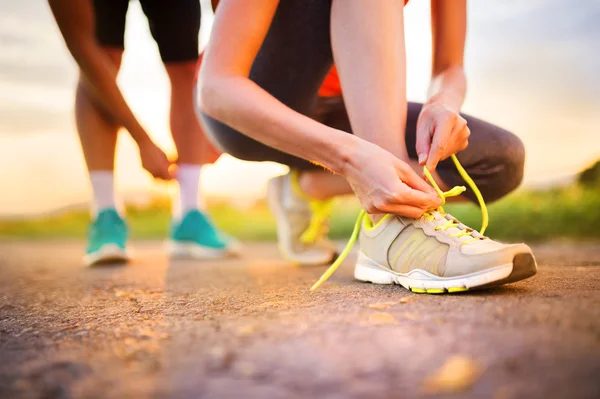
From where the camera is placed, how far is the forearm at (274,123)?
1.00 meters

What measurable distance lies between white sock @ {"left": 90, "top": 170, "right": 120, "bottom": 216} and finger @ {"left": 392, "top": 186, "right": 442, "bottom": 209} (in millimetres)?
1617

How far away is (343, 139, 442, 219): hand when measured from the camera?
0.96 m

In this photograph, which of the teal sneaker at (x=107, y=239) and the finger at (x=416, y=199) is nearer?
the finger at (x=416, y=199)

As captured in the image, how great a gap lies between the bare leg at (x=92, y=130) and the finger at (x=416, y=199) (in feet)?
5.41

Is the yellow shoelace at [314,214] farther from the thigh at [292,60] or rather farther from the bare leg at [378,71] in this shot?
the bare leg at [378,71]

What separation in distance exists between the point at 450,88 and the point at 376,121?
0.33 metres

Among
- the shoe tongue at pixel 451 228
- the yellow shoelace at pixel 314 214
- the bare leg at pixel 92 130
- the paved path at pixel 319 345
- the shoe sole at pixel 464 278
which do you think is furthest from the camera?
the bare leg at pixel 92 130

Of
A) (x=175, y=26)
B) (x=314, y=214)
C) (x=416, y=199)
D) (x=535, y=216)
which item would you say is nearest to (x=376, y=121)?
(x=416, y=199)

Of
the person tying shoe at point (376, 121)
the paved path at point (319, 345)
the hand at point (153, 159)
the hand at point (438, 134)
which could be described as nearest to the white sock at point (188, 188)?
the hand at point (153, 159)

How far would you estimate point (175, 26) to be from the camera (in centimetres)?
215

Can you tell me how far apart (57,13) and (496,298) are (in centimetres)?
175

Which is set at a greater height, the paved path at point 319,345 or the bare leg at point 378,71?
the bare leg at point 378,71

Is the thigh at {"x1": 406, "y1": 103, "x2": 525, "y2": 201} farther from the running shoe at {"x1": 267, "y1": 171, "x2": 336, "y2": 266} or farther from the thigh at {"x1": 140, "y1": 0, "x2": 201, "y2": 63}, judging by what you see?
the thigh at {"x1": 140, "y1": 0, "x2": 201, "y2": 63}

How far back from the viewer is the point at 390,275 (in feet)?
3.72
